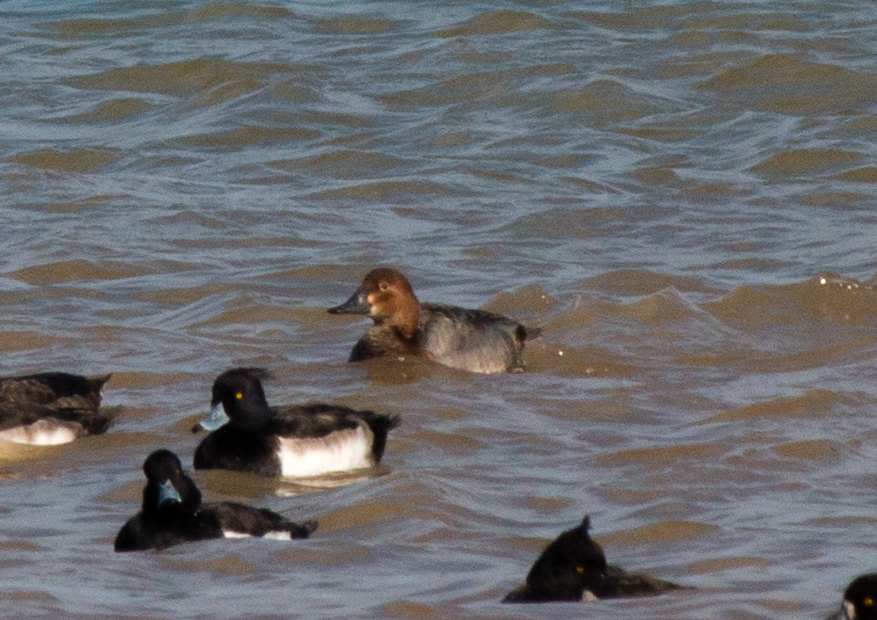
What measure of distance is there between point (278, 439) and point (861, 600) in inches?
136

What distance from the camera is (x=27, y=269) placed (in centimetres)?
1218

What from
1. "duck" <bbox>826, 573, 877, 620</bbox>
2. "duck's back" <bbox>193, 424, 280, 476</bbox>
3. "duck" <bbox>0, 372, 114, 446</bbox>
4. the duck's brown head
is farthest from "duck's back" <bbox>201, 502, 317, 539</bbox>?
the duck's brown head

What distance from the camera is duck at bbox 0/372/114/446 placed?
8.73 m

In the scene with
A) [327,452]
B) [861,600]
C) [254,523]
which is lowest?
[327,452]

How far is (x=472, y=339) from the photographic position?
10.4 meters

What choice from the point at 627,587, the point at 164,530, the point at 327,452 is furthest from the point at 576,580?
the point at 327,452

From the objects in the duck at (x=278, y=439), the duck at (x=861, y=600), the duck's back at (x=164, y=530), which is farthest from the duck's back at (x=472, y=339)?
the duck at (x=861, y=600)

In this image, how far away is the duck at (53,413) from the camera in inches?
344

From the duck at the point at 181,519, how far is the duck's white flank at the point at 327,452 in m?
1.00

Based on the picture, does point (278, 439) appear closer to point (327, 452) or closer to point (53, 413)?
point (327, 452)

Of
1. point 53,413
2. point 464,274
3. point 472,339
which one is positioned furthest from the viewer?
point 464,274

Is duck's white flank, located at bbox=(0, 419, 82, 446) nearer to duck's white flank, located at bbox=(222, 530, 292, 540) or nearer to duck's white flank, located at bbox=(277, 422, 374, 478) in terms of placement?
duck's white flank, located at bbox=(277, 422, 374, 478)

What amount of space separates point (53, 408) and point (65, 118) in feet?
27.9

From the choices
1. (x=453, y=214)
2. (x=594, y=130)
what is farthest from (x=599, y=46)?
(x=453, y=214)
